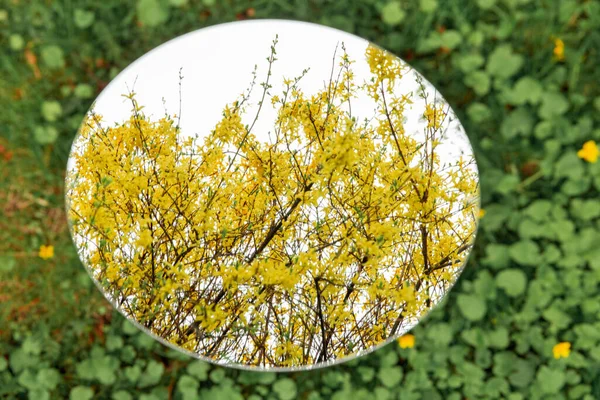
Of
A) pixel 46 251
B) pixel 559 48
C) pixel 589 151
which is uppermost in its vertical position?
pixel 559 48

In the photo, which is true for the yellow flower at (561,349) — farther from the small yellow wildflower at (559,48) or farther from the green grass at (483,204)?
the small yellow wildflower at (559,48)

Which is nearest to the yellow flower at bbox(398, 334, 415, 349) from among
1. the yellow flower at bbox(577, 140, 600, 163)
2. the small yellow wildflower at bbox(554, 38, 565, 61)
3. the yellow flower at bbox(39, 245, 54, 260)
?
the yellow flower at bbox(577, 140, 600, 163)

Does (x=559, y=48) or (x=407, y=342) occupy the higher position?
(x=559, y=48)

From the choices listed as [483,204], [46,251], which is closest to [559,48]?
[483,204]

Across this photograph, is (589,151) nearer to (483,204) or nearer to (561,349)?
(483,204)

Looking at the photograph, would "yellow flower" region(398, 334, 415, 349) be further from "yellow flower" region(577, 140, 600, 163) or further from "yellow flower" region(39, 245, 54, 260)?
"yellow flower" region(39, 245, 54, 260)

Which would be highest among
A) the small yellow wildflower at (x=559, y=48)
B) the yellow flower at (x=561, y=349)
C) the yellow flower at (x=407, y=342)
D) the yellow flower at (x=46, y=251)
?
the small yellow wildflower at (x=559, y=48)

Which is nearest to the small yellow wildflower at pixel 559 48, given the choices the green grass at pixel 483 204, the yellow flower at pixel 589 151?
the green grass at pixel 483 204
